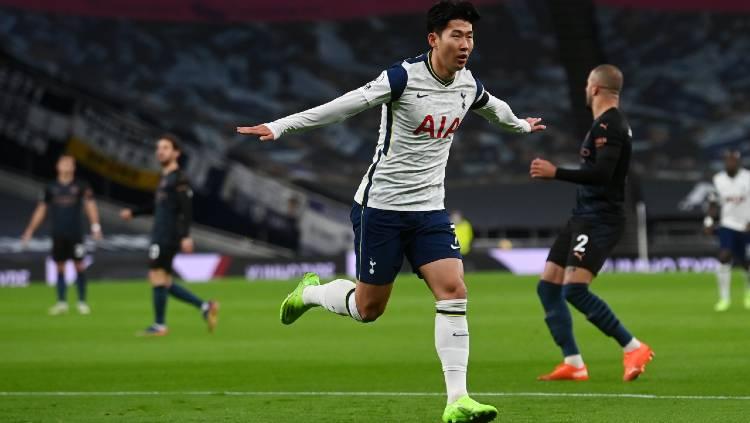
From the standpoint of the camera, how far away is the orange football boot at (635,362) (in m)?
10.5

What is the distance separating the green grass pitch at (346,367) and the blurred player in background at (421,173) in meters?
0.80

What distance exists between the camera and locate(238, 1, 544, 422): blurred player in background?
808 centimetres

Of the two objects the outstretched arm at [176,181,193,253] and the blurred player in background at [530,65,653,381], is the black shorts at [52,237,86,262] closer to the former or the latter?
the outstretched arm at [176,181,193,253]

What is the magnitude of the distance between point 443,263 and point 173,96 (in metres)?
36.2

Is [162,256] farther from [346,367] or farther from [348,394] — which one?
[348,394]

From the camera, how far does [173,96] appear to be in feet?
143

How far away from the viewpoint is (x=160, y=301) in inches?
631

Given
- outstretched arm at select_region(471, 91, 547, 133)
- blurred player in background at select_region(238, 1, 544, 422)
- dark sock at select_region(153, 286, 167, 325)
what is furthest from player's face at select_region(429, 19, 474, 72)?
dark sock at select_region(153, 286, 167, 325)

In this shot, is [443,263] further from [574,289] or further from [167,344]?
[167,344]

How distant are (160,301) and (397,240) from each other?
8092 mm

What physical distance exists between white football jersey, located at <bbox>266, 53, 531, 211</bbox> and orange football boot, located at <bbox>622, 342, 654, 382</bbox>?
2.83 m

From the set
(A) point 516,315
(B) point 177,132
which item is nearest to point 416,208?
(A) point 516,315

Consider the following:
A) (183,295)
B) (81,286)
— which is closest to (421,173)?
(183,295)

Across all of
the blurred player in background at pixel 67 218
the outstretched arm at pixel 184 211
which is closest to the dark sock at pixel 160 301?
the outstretched arm at pixel 184 211
